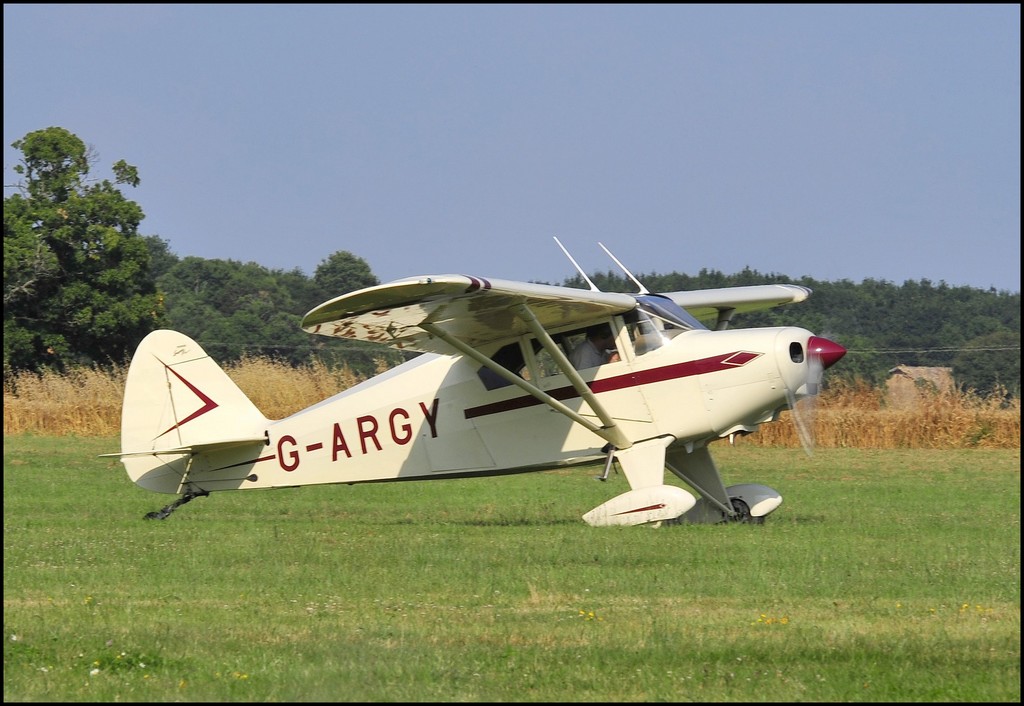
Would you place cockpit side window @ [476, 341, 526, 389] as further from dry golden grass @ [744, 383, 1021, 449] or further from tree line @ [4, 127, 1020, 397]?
tree line @ [4, 127, 1020, 397]

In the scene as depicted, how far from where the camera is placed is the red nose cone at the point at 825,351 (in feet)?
42.2

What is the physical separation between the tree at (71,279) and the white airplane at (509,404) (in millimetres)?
25847

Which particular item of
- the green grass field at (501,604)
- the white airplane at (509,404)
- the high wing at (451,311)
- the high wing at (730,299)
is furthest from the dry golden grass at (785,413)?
the high wing at (451,311)

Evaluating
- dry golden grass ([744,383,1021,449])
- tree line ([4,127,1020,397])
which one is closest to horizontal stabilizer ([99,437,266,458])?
dry golden grass ([744,383,1021,449])

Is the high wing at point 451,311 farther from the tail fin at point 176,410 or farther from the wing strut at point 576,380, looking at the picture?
the tail fin at point 176,410

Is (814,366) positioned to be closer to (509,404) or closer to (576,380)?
(576,380)

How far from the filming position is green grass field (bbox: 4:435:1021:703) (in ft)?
21.3

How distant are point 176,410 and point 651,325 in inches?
216

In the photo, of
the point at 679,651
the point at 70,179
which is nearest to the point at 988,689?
the point at 679,651

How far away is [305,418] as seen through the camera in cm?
1473

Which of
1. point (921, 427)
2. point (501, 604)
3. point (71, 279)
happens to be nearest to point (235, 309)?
point (71, 279)

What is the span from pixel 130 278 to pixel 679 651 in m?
35.5

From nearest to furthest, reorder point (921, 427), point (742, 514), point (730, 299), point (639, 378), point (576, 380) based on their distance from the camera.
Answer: point (576, 380)
point (639, 378)
point (742, 514)
point (730, 299)
point (921, 427)

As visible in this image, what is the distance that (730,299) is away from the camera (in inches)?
625
